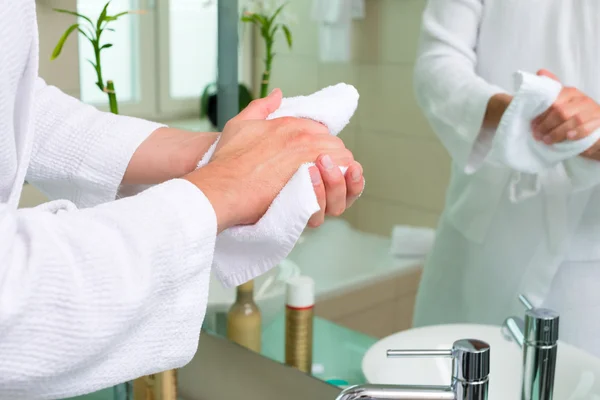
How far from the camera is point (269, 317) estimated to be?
3.85 ft

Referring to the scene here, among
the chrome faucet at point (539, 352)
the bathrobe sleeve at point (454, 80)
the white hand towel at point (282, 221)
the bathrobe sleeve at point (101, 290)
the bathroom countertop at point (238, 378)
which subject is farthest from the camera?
the bathroom countertop at point (238, 378)

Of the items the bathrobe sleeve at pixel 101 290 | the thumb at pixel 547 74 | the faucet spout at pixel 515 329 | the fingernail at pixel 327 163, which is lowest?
the faucet spout at pixel 515 329

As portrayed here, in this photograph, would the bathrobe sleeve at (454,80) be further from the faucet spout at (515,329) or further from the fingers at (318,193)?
the fingers at (318,193)

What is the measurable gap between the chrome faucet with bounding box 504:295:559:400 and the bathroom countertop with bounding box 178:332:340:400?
0.97 ft

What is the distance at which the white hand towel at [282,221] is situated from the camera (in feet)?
1.95

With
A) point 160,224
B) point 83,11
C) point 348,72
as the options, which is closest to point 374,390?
point 160,224

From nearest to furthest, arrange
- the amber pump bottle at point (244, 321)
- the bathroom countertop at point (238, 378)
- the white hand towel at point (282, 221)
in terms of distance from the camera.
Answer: the white hand towel at point (282, 221) → the bathroom countertop at point (238, 378) → the amber pump bottle at point (244, 321)

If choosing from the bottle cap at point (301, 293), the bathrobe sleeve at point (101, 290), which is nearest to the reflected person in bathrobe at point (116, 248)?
the bathrobe sleeve at point (101, 290)

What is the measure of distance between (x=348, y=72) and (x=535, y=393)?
1.60ft

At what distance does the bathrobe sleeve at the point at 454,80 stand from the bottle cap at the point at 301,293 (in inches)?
12.4

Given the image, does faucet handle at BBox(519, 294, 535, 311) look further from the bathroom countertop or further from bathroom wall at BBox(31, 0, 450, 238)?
the bathroom countertop

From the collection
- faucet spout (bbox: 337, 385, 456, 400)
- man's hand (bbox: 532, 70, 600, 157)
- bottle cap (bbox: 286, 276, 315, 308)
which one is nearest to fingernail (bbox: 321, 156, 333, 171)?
faucet spout (bbox: 337, 385, 456, 400)

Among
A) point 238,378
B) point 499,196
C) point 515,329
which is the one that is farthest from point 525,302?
point 238,378

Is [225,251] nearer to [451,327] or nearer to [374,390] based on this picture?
[374,390]
